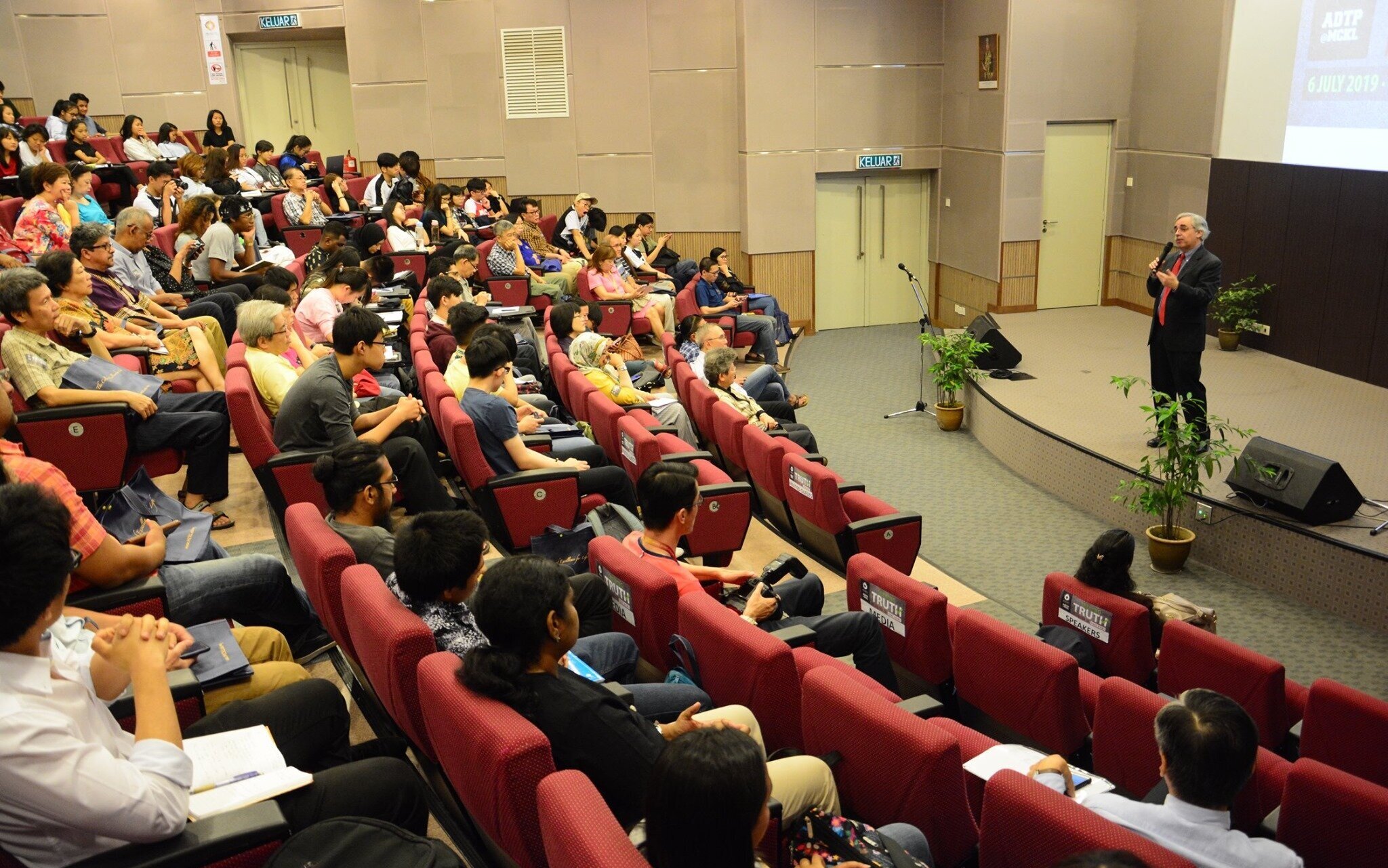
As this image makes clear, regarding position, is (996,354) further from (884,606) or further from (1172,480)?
(884,606)

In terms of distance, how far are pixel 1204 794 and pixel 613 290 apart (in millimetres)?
6918

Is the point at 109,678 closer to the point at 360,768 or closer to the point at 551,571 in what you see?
the point at 360,768

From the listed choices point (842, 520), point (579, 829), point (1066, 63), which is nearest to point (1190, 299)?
point (842, 520)

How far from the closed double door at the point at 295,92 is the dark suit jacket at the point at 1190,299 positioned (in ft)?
37.4

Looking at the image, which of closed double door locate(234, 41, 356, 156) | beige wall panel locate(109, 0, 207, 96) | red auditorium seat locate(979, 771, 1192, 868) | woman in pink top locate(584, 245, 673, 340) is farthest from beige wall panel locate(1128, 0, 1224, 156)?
beige wall panel locate(109, 0, 207, 96)

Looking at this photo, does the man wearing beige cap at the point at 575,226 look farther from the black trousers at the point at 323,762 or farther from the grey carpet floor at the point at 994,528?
the black trousers at the point at 323,762

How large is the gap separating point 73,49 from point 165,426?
35.0 ft

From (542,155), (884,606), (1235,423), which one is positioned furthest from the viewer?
(542,155)

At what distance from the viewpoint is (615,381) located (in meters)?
5.99

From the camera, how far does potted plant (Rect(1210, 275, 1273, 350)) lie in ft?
28.0

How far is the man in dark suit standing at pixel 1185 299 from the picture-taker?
19.9ft

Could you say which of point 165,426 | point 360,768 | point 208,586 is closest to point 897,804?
point 360,768

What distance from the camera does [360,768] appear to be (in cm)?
219

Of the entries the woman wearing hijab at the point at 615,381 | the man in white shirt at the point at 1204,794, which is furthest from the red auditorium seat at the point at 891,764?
the woman wearing hijab at the point at 615,381
